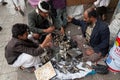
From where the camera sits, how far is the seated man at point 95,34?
3.02m

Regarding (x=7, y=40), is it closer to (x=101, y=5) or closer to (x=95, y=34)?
(x=95, y=34)

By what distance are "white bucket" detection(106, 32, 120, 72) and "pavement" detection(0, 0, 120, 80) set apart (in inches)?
6.1

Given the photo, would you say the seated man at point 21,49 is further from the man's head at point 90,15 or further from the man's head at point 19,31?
the man's head at point 90,15

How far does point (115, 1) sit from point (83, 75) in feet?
8.05

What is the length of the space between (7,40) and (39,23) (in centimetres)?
130

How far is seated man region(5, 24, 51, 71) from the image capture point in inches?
107

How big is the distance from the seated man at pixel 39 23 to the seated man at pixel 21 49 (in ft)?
1.67

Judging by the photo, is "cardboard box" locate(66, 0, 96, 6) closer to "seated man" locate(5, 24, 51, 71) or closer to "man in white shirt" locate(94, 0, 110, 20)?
"man in white shirt" locate(94, 0, 110, 20)

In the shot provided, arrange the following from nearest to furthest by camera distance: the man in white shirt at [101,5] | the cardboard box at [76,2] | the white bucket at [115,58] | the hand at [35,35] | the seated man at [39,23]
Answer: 1. the white bucket at [115,58]
2. the seated man at [39,23]
3. the hand at [35,35]
4. the man in white shirt at [101,5]
5. the cardboard box at [76,2]

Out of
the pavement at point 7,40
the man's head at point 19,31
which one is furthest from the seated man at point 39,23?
the pavement at point 7,40

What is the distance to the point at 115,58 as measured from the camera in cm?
304

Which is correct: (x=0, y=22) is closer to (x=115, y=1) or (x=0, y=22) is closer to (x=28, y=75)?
(x=28, y=75)

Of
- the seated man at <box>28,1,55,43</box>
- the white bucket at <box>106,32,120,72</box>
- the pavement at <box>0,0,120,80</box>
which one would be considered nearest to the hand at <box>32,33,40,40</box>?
the seated man at <box>28,1,55,43</box>

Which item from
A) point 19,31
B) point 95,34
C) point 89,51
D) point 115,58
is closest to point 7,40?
point 19,31
